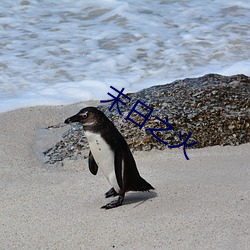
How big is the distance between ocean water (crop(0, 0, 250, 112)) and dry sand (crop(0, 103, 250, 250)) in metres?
1.94

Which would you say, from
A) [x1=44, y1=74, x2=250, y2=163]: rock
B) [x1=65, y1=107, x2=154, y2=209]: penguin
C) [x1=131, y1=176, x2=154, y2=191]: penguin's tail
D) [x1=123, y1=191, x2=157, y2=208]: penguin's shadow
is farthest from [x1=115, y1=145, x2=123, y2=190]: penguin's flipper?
[x1=44, y1=74, x2=250, y2=163]: rock

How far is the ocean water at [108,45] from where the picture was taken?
23.1ft

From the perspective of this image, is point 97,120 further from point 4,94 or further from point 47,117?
point 4,94

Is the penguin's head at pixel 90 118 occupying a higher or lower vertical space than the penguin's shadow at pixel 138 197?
higher

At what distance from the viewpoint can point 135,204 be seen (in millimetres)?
3633

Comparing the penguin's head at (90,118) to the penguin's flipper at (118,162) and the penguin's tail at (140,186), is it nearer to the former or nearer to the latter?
the penguin's flipper at (118,162)

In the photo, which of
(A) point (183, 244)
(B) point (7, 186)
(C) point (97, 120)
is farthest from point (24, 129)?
(A) point (183, 244)

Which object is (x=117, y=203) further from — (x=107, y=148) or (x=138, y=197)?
(x=107, y=148)

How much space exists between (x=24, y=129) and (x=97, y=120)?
1.97 meters

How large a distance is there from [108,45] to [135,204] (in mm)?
5196

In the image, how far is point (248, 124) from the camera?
15.9 feet

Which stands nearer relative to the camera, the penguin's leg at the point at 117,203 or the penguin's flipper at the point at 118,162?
the penguin's flipper at the point at 118,162

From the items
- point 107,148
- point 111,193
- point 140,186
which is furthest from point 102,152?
Answer: point 111,193

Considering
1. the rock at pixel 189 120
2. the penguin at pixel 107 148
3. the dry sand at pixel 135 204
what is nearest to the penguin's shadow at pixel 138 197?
the dry sand at pixel 135 204
